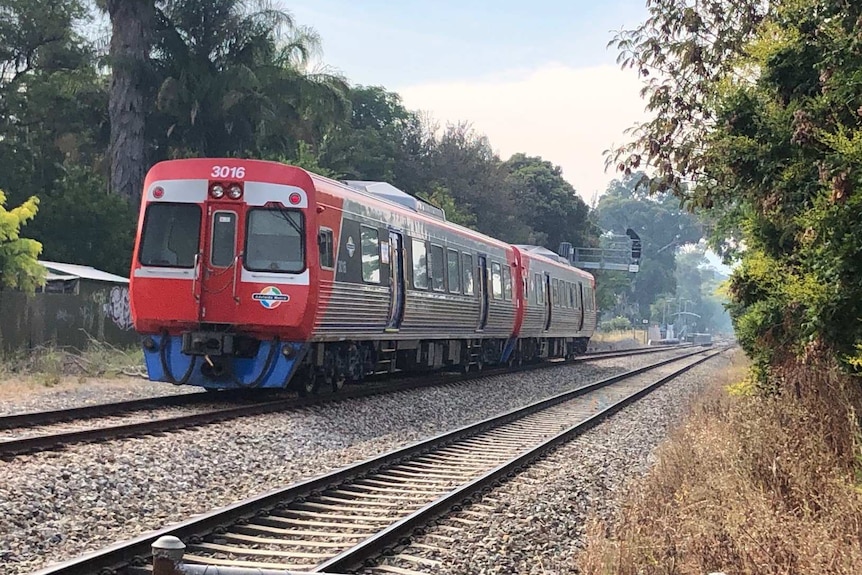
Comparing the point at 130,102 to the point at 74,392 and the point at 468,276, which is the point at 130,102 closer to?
the point at 468,276

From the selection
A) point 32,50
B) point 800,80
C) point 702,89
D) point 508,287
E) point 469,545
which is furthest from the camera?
point 32,50

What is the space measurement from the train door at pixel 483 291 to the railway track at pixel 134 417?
522 centimetres

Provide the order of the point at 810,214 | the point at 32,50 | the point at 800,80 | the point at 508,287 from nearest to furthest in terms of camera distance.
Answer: the point at 810,214 → the point at 800,80 → the point at 508,287 → the point at 32,50

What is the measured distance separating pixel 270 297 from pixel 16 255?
7.81 meters

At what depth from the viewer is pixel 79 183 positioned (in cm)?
2998

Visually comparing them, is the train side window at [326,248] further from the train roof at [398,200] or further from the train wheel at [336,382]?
the train wheel at [336,382]

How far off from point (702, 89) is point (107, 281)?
14420 millimetres

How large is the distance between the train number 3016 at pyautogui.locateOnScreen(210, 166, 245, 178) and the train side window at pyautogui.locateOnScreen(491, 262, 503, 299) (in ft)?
32.6

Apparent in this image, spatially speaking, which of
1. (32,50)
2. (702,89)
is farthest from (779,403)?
(32,50)

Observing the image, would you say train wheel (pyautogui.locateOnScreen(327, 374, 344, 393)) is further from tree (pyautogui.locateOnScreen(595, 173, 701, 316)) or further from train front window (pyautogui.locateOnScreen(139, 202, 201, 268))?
tree (pyautogui.locateOnScreen(595, 173, 701, 316))

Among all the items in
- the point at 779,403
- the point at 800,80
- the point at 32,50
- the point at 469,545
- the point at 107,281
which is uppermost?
the point at 32,50

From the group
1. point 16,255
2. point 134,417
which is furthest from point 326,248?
point 16,255

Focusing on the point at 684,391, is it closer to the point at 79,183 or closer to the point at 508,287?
the point at 508,287

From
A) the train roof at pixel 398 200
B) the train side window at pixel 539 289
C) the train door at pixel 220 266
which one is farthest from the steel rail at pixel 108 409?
the train side window at pixel 539 289
